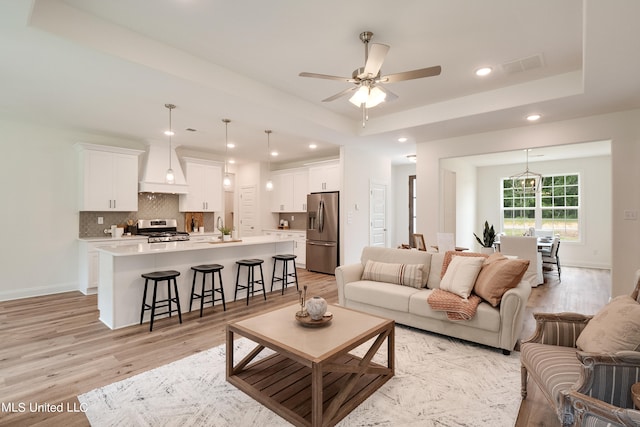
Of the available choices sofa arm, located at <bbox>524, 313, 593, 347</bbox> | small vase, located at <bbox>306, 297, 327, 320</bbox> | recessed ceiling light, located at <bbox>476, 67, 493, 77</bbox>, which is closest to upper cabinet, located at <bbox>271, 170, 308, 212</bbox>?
recessed ceiling light, located at <bbox>476, 67, 493, 77</bbox>

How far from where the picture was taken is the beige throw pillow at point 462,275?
3.17 m

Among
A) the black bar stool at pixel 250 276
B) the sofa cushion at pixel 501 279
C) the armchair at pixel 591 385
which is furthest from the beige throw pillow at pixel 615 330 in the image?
the black bar stool at pixel 250 276

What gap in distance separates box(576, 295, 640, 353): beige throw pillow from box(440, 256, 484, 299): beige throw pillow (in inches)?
47.5

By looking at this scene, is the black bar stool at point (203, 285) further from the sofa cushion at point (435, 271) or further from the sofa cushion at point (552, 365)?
the sofa cushion at point (552, 365)

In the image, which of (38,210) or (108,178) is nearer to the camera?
(38,210)

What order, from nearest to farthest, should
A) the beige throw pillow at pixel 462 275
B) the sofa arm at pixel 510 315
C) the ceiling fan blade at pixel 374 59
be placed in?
the ceiling fan blade at pixel 374 59
the sofa arm at pixel 510 315
the beige throw pillow at pixel 462 275

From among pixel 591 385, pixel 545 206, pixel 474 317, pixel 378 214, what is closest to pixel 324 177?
pixel 378 214

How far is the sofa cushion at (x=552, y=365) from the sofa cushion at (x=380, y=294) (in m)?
1.38

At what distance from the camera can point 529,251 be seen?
569 cm

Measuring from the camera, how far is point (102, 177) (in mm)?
5582

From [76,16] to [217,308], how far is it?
138 inches

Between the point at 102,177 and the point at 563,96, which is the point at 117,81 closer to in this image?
the point at 102,177

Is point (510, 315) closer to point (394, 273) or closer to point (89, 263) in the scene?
point (394, 273)

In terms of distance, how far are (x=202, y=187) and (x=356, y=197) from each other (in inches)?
136
